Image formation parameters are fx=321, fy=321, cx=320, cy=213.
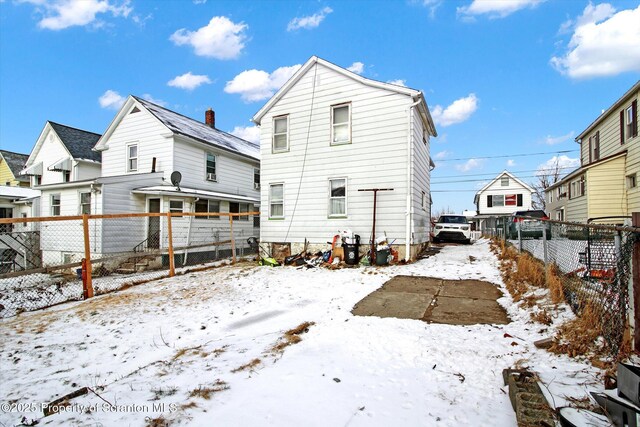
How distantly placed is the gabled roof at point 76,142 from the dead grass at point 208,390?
2159 cm

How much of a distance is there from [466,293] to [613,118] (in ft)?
55.6

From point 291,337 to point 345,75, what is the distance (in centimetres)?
1051

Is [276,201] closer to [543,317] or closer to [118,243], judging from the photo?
[118,243]

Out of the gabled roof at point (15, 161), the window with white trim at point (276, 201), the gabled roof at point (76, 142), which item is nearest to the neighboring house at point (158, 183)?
the gabled roof at point (76, 142)

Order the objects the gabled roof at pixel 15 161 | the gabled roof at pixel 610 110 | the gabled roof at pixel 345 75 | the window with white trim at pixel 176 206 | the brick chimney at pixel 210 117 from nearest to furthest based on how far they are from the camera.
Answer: the gabled roof at pixel 345 75
the gabled roof at pixel 610 110
the window with white trim at pixel 176 206
the brick chimney at pixel 210 117
the gabled roof at pixel 15 161

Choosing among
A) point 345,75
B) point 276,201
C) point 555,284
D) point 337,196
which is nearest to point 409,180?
point 337,196

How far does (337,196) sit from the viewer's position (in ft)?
39.6

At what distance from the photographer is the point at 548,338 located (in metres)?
3.64

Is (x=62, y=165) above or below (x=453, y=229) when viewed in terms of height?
above

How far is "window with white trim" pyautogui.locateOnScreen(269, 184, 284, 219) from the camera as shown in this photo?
13.1 meters

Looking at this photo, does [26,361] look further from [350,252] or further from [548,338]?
[350,252]

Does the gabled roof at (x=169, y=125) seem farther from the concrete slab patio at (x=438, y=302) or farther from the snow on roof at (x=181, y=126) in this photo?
the concrete slab patio at (x=438, y=302)

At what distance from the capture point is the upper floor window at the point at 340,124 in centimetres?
1203

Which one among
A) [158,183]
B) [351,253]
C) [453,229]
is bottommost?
[351,253]
